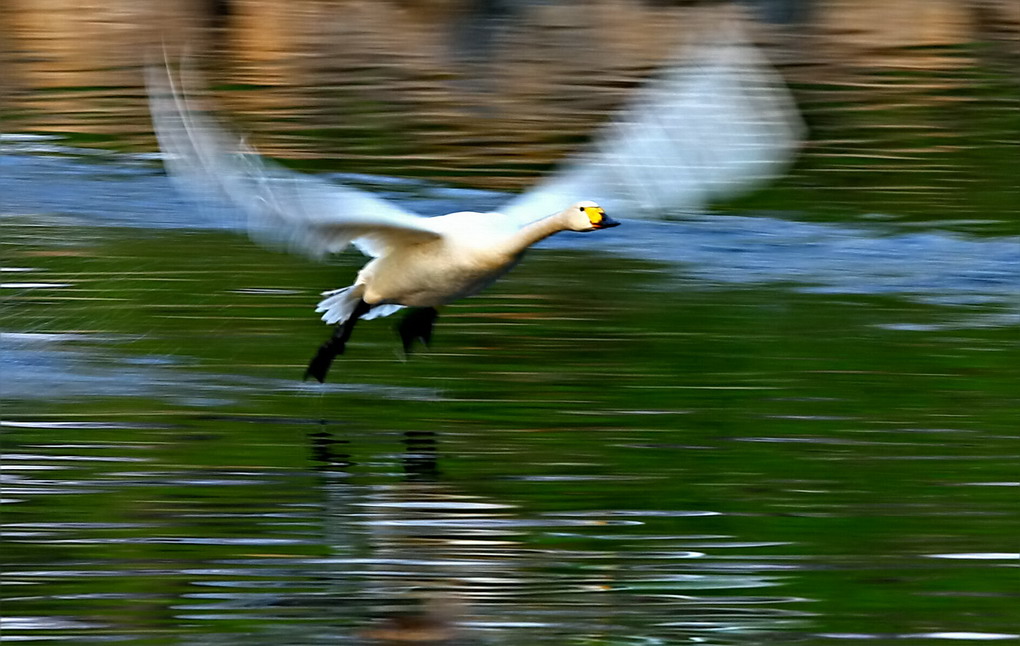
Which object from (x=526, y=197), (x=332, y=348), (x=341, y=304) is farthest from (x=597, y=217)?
(x=341, y=304)

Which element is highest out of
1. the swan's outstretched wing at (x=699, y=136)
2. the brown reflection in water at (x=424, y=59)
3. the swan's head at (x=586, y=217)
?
the swan's outstretched wing at (x=699, y=136)

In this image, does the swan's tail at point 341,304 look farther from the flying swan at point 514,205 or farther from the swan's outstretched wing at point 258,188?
the swan's outstretched wing at point 258,188

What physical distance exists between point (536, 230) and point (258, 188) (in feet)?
4.01

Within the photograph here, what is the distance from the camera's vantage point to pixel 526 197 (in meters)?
8.94

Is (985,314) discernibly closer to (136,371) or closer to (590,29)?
(136,371)

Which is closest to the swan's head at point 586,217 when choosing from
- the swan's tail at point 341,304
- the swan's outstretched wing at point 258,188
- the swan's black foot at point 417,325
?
the swan's outstretched wing at point 258,188

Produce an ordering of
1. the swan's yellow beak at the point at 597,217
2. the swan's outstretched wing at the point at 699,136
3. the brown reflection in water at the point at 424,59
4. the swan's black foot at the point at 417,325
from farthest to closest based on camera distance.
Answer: the brown reflection in water at the point at 424,59
the swan's black foot at the point at 417,325
the swan's yellow beak at the point at 597,217
the swan's outstretched wing at the point at 699,136

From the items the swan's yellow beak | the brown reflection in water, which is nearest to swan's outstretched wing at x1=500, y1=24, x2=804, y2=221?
the swan's yellow beak

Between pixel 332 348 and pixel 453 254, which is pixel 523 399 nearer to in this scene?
pixel 453 254

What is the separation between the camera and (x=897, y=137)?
47.8ft

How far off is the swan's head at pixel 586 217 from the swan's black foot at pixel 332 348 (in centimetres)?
112

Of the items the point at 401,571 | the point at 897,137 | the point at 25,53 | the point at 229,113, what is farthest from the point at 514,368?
the point at 25,53

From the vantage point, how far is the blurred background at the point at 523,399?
596 centimetres

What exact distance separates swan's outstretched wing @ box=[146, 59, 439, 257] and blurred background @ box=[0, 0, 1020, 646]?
2.33ft
